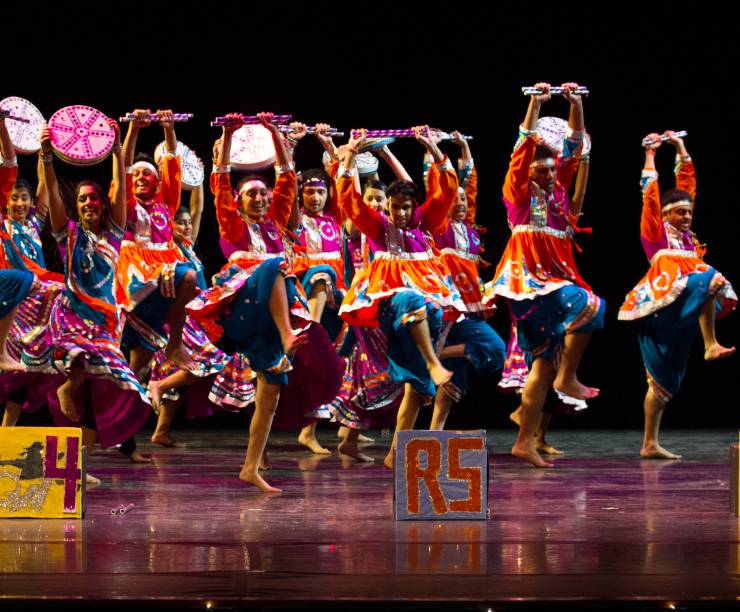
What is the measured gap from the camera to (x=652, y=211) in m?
6.15

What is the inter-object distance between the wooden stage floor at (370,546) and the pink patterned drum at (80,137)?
1.30 meters

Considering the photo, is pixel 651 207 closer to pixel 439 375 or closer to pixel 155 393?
pixel 439 375

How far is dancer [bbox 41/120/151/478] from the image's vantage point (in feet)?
17.0

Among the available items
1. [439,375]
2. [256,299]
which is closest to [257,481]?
[256,299]

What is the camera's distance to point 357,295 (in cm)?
562

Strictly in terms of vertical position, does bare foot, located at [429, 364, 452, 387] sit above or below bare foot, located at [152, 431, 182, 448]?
above

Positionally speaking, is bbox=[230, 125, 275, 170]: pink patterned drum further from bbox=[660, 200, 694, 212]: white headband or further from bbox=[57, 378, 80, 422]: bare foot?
bbox=[660, 200, 694, 212]: white headband

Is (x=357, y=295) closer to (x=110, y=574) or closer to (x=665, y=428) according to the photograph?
(x=110, y=574)

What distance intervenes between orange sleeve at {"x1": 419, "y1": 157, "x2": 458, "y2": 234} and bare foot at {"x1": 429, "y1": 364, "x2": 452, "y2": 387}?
69cm

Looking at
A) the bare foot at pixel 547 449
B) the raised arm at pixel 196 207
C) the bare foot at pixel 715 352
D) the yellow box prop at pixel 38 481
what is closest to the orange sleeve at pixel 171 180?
the raised arm at pixel 196 207

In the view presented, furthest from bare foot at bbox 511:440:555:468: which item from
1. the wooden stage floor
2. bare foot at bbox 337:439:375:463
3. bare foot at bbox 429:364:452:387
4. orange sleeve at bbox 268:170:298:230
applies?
orange sleeve at bbox 268:170:298:230

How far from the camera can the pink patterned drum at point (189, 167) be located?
273 inches

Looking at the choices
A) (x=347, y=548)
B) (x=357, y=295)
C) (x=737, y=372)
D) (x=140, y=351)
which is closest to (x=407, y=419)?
(x=357, y=295)

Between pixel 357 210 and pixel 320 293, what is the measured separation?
116 centimetres
